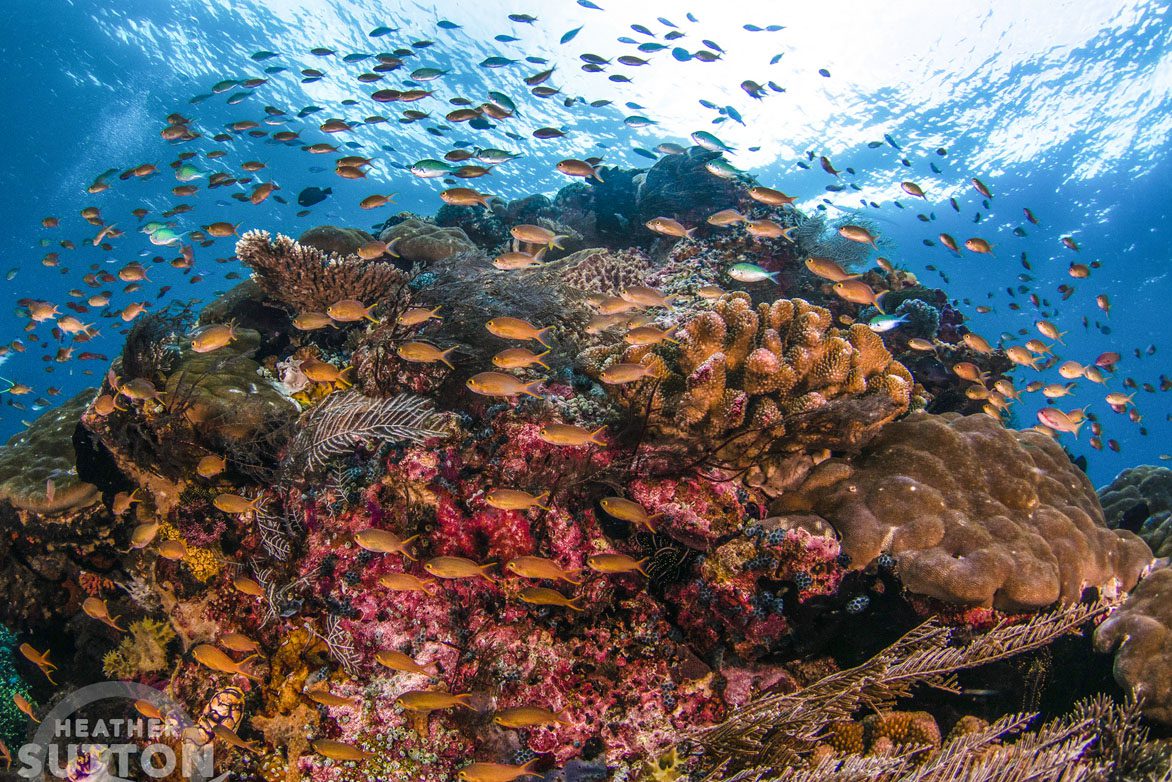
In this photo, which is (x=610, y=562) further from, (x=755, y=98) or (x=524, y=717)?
(x=755, y=98)

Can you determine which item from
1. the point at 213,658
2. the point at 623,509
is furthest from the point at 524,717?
the point at 213,658

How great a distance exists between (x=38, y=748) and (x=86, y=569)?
1.72m

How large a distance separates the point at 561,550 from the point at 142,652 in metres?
4.33

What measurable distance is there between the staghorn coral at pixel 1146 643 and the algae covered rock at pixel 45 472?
971 centimetres

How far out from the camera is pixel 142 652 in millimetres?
4801

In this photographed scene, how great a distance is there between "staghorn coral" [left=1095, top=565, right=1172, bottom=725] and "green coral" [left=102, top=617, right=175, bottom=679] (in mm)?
7979

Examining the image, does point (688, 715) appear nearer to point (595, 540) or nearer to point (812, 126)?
point (595, 540)

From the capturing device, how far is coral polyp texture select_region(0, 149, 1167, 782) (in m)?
3.53

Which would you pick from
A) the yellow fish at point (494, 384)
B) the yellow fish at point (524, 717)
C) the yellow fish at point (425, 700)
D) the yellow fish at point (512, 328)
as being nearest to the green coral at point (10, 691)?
the yellow fish at point (425, 700)

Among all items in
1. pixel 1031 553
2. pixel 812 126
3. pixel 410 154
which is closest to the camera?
pixel 1031 553

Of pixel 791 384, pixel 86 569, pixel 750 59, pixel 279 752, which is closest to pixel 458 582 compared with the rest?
pixel 279 752

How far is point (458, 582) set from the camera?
13.1 ft

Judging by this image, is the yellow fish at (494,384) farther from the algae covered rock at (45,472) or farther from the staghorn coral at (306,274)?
the algae covered rock at (45,472)

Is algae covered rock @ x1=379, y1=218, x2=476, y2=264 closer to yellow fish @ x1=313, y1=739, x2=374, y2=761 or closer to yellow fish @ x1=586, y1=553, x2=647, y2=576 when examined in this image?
yellow fish @ x1=586, y1=553, x2=647, y2=576
